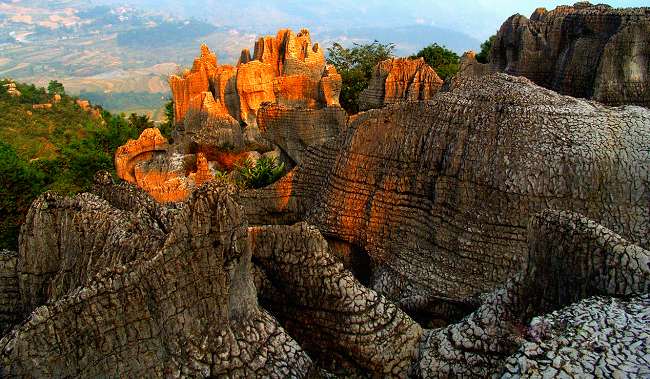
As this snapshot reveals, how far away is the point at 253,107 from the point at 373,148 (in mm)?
17230

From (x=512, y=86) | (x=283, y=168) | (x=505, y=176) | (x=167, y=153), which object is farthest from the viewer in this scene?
(x=167, y=153)

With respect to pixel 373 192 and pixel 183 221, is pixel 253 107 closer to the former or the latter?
pixel 373 192

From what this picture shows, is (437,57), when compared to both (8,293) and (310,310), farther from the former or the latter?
(8,293)

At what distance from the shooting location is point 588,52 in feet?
49.0

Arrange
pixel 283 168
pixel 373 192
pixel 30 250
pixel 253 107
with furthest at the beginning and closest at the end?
pixel 253 107
pixel 283 168
pixel 373 192
pixel 30 250

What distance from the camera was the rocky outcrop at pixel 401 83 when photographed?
1962 cm

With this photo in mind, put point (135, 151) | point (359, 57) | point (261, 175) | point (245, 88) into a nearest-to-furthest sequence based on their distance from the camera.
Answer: point (261, 175)
point (135, 151)
point (245, 88)
point (359, 57)

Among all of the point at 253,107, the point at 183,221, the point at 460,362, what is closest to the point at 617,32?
the point at 460,362

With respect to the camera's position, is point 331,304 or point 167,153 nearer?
point 331,304

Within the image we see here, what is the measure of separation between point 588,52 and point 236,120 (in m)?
13.2

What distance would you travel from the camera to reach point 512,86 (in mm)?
7172

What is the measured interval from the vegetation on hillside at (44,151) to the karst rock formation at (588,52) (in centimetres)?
1418

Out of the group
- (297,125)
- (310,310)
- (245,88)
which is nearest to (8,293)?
(310,310)

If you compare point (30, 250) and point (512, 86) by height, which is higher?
point (512, 86)
